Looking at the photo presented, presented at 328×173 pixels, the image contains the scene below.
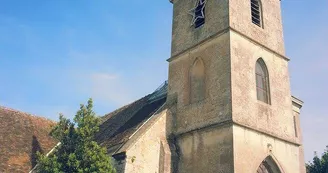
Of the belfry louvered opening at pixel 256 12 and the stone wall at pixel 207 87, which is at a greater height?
the belfry louvered opening at pixel 256 12

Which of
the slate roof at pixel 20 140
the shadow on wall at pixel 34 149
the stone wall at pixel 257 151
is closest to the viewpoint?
the stone wall at pixel 257 151

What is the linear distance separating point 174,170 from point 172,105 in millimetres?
3256

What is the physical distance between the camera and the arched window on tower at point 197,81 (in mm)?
15508

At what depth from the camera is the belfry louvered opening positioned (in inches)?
670

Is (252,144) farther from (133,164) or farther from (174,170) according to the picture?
(133,164)

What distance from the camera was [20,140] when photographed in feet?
56.7

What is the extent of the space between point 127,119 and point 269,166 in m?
8.01

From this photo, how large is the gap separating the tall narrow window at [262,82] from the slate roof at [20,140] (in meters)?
9.48

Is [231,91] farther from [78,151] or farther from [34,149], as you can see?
[34,149]

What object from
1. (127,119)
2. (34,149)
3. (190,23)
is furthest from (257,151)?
(34,149)

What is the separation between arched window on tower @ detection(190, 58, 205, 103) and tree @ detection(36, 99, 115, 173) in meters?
4.81

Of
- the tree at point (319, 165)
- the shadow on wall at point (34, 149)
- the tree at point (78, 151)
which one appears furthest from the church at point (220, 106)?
the tree at point (319, 165)

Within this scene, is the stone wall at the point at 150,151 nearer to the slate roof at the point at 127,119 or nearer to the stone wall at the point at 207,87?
the slate roof at the point at 127,119

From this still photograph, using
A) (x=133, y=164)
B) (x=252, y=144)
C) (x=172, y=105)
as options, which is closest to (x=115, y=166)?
(x=133, y=164)
